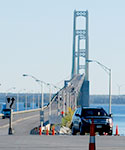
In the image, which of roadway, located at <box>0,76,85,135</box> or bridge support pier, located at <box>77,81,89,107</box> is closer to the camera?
roadway, located at <box>0,76,85,135</box>

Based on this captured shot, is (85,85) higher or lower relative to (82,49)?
lower

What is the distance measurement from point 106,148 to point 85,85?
11800 centimetres

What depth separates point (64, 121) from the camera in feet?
264

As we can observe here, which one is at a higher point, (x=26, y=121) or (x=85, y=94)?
(x=85, y=94)

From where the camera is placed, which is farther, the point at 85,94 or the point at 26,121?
the point at 85,94

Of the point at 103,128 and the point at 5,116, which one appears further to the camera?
the point at 5,116

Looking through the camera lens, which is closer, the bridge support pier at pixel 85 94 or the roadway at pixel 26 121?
the roadway at pixel 26 121

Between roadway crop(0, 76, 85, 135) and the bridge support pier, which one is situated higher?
the bridge support pier

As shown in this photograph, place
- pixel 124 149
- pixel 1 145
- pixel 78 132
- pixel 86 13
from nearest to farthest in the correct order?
pixel 124 149
pixel 1 145
pixel 78 132
pixel 86 13

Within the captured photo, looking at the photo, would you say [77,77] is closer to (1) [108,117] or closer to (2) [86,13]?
(2) [86,13]

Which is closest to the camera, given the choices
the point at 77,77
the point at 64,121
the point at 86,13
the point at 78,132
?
the point at 78,132

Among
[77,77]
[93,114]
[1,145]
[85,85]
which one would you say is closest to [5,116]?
[85,85]

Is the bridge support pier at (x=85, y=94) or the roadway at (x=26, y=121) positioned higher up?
the bridge support pier at (x=85, y=94)

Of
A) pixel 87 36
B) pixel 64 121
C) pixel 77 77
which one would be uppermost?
pixel 87 36
